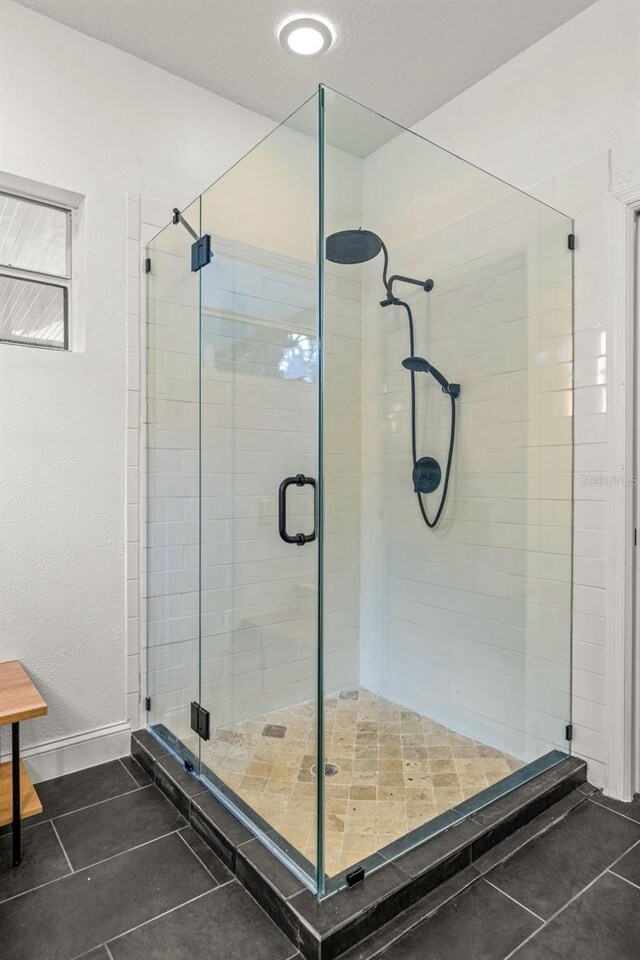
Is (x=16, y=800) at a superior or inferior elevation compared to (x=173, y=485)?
inferior

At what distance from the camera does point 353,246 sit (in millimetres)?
1809

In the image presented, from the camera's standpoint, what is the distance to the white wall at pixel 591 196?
201 cm

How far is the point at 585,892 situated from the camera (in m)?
1.54

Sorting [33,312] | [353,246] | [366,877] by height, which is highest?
[353,246]

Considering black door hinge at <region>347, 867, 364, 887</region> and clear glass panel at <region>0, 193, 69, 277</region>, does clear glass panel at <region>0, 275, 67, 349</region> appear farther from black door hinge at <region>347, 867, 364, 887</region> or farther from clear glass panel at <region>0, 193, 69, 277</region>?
black door hinge at <region>347, 867, 364, 887</region>

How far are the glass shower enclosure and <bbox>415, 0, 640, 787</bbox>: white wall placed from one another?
7 centimetres

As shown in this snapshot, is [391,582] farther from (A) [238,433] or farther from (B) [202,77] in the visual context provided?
(B) [202,77]

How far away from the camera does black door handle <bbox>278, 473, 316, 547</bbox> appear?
5.26 feet

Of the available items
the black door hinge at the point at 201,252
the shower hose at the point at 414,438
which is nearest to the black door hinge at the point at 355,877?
the shower hose at the point at 414,438

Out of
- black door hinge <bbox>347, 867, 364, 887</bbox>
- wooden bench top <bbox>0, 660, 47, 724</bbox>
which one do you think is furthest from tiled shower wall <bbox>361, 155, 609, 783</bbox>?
wooden bench top <bbox>0, 660, 47, 724</bbox>

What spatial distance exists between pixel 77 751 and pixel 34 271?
6.16ft

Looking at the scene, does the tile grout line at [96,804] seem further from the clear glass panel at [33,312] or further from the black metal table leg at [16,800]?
the clear glass panel at [33,312]

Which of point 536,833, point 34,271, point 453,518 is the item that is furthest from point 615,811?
point 34,271

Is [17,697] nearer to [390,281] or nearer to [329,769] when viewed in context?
[329,769]
